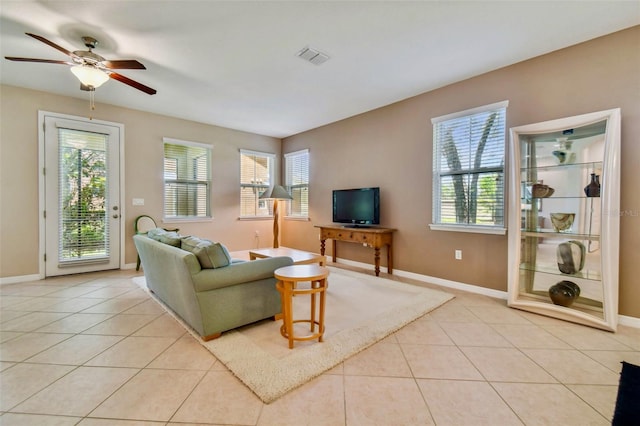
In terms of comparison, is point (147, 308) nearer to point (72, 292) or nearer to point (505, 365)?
point (72, 292)

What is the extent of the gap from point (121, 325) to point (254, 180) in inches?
158

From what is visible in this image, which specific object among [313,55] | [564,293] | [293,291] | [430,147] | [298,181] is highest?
[313,55]

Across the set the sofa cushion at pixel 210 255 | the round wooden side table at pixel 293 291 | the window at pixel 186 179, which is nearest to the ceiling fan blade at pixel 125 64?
the sofa cushion at pixel 210 255

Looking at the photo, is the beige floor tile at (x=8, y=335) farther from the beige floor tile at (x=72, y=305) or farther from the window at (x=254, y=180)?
the window at (x=254, y=180)

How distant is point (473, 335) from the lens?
231 centimetres

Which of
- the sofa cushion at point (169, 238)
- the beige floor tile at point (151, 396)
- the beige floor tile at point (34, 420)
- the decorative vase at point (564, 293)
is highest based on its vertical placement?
the sofa cushion at point (169, 238)

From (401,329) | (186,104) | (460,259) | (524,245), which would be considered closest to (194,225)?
(186,104)

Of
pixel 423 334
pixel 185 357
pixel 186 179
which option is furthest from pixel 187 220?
pixel 423 334

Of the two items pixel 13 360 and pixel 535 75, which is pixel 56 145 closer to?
pixel 13 360

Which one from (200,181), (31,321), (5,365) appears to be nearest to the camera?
(5,365)

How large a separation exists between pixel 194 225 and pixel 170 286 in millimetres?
2886

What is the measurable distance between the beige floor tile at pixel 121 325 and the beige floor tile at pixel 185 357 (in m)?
0.59

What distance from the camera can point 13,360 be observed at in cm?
190

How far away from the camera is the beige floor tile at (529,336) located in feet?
7.03
